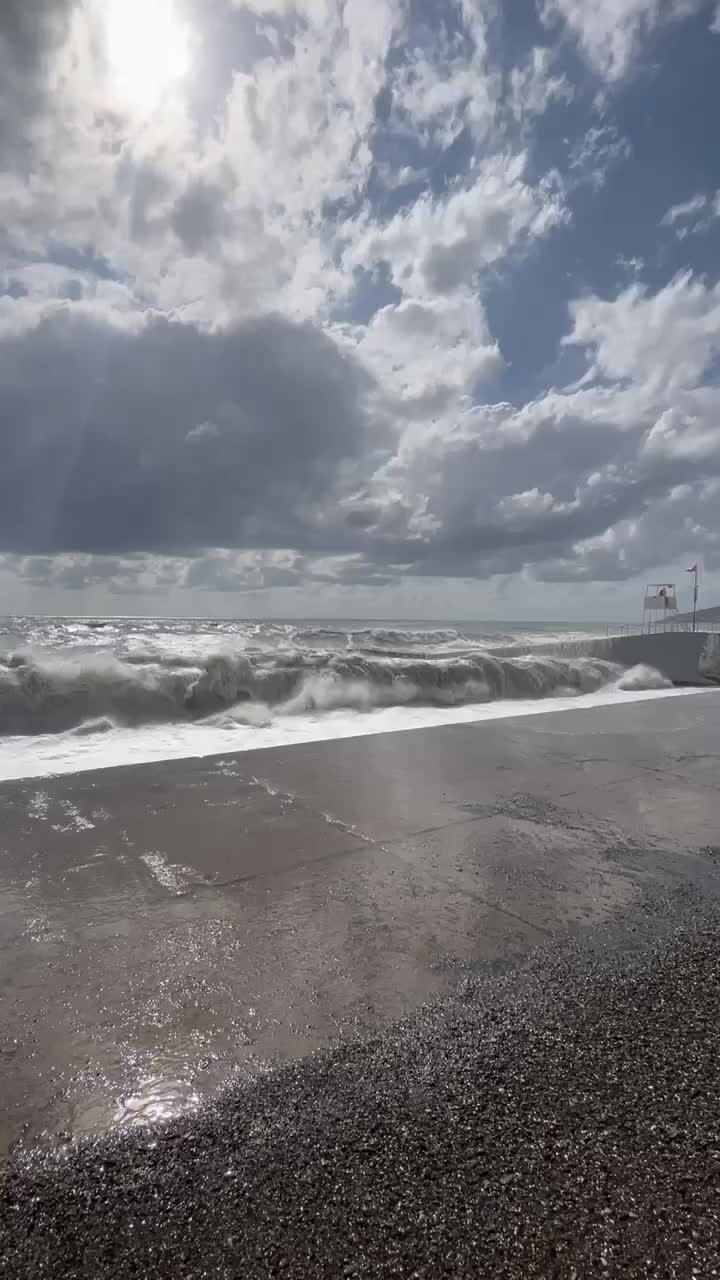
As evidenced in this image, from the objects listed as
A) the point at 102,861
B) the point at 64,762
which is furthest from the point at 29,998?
the point at 64,762

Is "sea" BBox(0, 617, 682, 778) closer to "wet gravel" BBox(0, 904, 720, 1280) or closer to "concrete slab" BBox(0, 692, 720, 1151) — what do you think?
"concrete slab" BBox(0, 692, 720, 1151)

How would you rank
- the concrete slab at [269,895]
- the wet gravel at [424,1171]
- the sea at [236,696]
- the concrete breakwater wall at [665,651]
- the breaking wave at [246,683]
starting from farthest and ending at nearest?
the concrete breakwater wall at [665,651], the breaking wave at [246,683], the sea at [236,696], the concrete slab at [269,895], the wet gravel at [424,1171]

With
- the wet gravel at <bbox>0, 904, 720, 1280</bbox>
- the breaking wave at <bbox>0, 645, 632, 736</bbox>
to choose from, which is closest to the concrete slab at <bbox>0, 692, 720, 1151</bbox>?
the wet gravel at <bbox>0, 904, 720, 1280</bbox>

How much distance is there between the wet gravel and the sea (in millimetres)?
3900

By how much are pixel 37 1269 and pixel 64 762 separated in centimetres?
453

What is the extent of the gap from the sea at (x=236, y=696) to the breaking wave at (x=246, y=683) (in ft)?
0.06

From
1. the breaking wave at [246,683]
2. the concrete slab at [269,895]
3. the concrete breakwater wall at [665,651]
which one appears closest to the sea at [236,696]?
the breaking wave at [246,683]

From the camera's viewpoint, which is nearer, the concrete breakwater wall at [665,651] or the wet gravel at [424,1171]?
the wet gravel at [424,1171]

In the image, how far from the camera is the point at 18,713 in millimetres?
6844

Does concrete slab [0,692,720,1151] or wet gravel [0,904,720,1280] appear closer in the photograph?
wet gravel [0,904,720,1280]

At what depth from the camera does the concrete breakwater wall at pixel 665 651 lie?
13.2m

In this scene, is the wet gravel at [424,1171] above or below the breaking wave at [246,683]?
below

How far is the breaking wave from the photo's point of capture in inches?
280

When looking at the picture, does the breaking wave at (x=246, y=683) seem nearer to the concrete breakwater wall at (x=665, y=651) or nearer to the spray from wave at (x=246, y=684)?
the spray from wave at (x=246, y=684)
